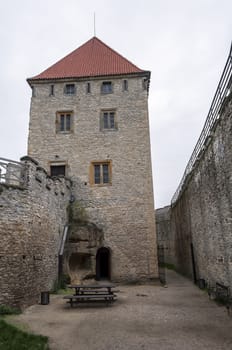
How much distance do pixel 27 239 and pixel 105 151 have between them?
789cm

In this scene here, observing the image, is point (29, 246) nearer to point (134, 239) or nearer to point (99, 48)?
point (134, 239)

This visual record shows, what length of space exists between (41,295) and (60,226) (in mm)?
3801

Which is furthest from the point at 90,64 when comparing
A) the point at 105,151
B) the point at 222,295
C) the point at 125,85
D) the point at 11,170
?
the point at 222,295

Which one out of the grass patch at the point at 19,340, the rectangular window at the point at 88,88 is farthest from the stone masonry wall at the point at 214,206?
the rectangular window at the point at 88,88

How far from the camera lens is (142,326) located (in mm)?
6176

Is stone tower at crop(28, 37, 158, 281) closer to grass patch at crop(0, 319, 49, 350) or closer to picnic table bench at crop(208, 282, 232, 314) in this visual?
picnic table bench at crop(208, 282, 232, 314)

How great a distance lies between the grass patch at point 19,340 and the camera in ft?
16.6

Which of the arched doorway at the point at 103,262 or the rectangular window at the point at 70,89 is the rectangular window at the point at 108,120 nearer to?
the rectangular window at the point at 70,89

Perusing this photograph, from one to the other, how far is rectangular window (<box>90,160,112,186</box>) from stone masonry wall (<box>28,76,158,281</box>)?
0.25 meters

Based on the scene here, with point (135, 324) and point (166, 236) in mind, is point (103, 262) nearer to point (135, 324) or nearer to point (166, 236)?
point (135, 324)

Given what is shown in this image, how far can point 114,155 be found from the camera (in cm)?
1526

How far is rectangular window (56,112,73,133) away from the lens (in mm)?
16016

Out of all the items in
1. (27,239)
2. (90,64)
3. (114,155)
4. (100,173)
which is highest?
(90,64)

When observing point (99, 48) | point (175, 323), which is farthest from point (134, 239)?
point (99, 48)
